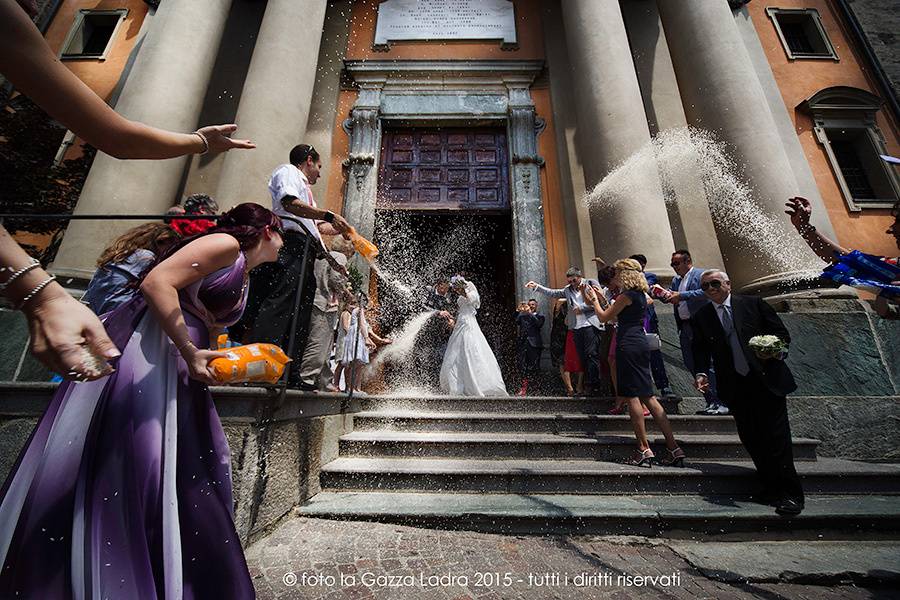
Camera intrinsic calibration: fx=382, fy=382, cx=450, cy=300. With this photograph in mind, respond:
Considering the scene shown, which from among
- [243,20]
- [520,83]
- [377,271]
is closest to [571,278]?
[377,271]

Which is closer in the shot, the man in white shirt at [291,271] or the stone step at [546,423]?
the man in white shirt at [291,271]

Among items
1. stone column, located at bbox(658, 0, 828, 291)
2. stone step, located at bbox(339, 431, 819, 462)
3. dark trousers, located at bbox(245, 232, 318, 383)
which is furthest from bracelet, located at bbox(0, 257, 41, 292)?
stone column, located at bbox(658, 0, 828, 291)

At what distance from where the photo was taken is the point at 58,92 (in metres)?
0.84

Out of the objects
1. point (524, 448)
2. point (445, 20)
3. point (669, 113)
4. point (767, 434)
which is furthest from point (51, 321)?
point (445, 20)

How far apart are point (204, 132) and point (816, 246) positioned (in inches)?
157

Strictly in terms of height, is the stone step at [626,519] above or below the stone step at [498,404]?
below

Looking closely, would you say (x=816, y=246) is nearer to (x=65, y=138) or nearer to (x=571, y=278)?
(x=571, y=278)

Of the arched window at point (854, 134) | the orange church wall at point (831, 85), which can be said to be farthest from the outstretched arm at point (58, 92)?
the arched window at point (854, 134)

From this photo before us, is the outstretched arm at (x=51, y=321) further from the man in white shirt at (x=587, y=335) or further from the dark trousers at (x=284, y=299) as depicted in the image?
the man in white shirt at (x=587, y=335)

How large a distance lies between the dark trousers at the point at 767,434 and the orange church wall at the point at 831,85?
9.08 meters

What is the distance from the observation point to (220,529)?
1.21 m

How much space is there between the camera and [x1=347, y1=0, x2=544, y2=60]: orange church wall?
1048 centimetres

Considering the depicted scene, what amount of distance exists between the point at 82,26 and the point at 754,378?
1721 centimetres

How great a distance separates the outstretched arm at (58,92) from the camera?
75cm
